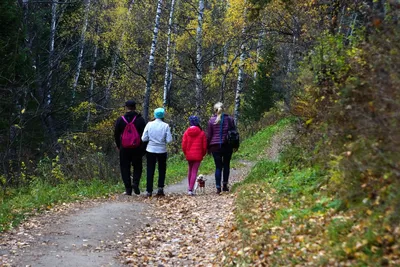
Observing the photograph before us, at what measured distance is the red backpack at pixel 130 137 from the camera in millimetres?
12547

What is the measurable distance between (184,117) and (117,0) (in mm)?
13702

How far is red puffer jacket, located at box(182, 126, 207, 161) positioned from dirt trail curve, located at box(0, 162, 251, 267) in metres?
1.28

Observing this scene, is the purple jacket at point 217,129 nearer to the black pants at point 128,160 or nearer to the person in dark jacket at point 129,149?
the person in dark jacket at point 129,149

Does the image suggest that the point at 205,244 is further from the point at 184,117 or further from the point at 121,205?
the point at 184,117

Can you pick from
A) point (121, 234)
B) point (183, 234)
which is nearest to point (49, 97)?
point (121, 234)

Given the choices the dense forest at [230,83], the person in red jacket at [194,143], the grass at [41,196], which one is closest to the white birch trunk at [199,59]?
the dense forest at [230,83]

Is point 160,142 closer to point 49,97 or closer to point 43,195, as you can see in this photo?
point 43,195

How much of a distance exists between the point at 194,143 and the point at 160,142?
84 cm

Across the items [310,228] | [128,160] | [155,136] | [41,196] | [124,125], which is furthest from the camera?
[128,160]

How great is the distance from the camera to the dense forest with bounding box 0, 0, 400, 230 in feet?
19.5

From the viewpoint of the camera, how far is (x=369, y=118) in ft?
17.9

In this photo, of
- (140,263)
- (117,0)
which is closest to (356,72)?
(140,263)

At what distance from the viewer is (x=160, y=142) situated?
12.5 meters

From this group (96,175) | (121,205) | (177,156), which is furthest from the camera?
(177,156)
